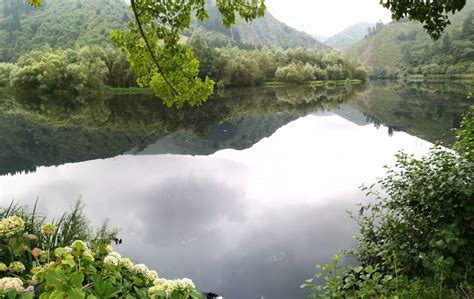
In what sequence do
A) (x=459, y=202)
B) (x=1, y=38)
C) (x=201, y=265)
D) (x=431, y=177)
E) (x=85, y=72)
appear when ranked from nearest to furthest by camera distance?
1. (x=459, y=202)
2. (x=431, y=177)
3. (x=201, y=265)
4. (x=85, y=72)
5. (x=1, y=38)

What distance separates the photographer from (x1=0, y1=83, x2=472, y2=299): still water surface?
1151 centimetres

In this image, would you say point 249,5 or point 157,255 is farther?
point 157,255

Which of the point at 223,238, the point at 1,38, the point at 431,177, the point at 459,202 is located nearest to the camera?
the point at 459,202

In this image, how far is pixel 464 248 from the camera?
244 inches

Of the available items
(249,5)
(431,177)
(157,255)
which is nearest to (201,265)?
(157,255)

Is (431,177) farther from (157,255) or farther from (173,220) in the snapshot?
(173,220)

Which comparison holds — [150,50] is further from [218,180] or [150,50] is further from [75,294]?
[218,180]

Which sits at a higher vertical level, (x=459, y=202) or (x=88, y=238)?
(x=459, y=202)

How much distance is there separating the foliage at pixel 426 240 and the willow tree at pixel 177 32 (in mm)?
2763

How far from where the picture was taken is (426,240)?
701 cm

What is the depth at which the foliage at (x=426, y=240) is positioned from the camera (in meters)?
5.70

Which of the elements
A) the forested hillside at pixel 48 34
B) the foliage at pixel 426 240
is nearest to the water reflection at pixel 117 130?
the foliage at pixel 426 240

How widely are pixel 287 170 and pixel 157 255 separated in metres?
12.1

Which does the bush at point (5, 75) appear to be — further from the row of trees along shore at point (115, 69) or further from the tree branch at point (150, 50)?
the tree branch at point (150, 50)
